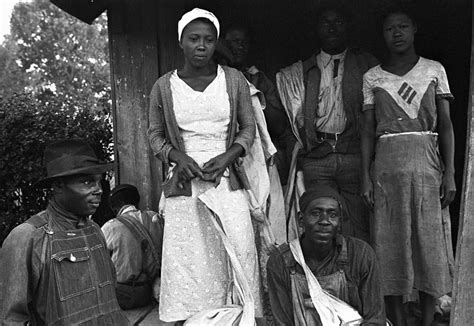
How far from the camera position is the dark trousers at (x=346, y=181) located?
14.7 feet

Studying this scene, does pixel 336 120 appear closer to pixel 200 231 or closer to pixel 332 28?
pixel 332 28

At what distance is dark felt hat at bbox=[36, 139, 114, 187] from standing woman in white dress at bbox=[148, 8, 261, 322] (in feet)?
3.22

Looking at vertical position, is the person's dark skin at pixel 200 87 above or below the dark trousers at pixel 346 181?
above

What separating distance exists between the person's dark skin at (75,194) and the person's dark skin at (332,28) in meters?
2.37

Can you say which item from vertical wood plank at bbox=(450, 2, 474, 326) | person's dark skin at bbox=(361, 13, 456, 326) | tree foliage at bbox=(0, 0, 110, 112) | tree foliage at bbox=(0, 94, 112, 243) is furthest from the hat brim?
tree foliage at bbox=(0, 0, 110, 112)

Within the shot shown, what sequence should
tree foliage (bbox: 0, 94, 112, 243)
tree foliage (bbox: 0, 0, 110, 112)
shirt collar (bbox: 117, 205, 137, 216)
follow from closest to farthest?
shirt collar (bbox: 117, 205, 137, 216), tree foliage (bbox: 0, 94, 112, 243), tree foliage (bbox: 0, 0, 110, 112)

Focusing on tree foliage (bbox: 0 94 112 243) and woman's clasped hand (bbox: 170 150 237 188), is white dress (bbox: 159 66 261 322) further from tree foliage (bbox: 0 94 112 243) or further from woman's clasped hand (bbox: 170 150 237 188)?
tree foliage (bbox: 0 94 112 243)

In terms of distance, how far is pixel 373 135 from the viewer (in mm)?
4207

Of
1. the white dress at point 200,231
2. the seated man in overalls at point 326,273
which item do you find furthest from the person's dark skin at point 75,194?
the seated man in overalls at point 326,273

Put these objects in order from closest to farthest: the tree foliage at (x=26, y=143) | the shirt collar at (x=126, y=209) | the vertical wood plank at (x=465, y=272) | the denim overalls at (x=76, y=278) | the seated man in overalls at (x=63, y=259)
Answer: the seated man in overalls at (x=63, y=259) < the denim overalls at (x=76, y=278) < the vertical wood plank at (x=465, y=272) < the shirt collar at (x=126, y=209) < the tree foliage at (x=26, y=143)

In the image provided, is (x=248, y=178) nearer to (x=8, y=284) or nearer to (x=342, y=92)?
(x=342, y=92)

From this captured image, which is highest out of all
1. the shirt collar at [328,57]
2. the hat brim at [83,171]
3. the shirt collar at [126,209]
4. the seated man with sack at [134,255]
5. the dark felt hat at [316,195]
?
the shirt collar at [328,57]

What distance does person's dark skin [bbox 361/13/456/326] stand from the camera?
401 cm

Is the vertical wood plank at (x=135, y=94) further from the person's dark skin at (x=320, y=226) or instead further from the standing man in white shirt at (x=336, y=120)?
the person's dark skin at (x=320, y=226)
